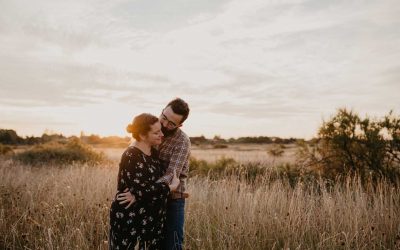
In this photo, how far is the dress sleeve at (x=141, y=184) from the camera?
10.4 ft

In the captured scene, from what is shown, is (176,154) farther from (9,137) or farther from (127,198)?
(9,137)

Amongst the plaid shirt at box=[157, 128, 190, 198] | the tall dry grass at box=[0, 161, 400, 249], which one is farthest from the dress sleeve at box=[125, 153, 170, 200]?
the tall dry grass at box=[0, 161, 400, 249]

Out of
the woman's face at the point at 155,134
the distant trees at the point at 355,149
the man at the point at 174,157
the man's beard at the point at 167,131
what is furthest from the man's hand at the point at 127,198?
the distant trees at the point at 355,149

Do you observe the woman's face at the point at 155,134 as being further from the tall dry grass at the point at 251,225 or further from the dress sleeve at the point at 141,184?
the tall dry grass at the point at 251,225

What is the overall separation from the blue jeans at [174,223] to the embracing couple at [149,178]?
0.07 meters

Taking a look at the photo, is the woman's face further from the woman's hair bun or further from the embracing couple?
the woman's hair bun

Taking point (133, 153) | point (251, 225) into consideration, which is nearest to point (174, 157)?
point (133, 153)

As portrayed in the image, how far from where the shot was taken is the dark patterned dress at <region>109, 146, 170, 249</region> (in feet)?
10.4

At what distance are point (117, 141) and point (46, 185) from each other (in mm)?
41288

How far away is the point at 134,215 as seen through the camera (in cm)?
324

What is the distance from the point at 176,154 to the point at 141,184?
461 mm

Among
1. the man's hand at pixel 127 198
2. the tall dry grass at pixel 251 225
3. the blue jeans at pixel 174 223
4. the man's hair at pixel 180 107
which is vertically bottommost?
the tall dry grass at pixel 251 225

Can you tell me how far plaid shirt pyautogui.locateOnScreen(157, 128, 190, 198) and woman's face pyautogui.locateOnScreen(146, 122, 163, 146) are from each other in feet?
0.86

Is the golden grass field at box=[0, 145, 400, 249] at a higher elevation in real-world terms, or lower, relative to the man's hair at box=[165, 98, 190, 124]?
lower
